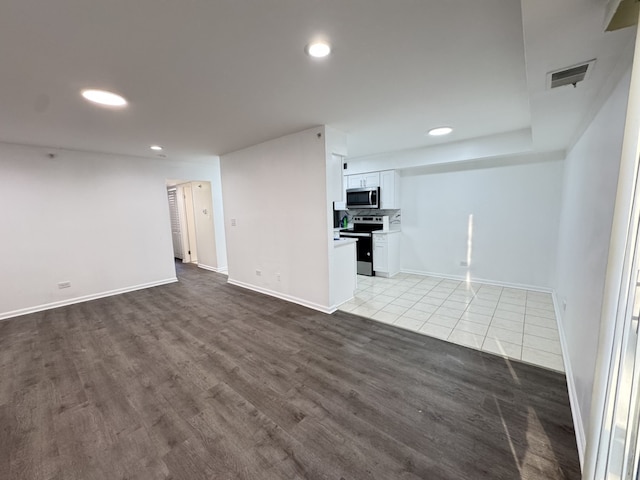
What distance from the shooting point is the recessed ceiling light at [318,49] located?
1604 mm

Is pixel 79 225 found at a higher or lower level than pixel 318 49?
lower

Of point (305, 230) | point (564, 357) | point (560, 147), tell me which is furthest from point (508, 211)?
point (305, 230)

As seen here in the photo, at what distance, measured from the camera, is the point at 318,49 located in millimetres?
1650

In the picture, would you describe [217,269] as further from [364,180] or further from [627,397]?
[627,397]

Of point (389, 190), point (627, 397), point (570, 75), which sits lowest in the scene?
point (627, 397)

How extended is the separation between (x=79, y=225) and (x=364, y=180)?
17.1 feet

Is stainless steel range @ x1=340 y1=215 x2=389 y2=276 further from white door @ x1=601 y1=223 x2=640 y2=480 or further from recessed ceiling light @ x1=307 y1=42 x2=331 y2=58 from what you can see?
white door @ x1=601 y1=223 x2=640 y2=480

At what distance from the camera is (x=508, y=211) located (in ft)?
14.1

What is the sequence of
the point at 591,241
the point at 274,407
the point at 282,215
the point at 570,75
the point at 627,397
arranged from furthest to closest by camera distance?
the point at 282,215, the point at 274,407, the point at 591,241, the point at 570,75, the point at 627,397

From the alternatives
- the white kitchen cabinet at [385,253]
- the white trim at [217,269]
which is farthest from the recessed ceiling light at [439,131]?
the white trim at [217,269]

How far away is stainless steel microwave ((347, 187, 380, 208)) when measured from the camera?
532 centimetres

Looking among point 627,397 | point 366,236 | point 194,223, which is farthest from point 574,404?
point 194,223

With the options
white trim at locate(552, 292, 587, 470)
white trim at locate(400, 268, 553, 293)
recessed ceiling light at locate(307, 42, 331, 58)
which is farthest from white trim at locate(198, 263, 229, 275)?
white trim at locate(552, 292, 587, 470)

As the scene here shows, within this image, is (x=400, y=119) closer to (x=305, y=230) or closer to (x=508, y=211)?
(x=305, y=230)
